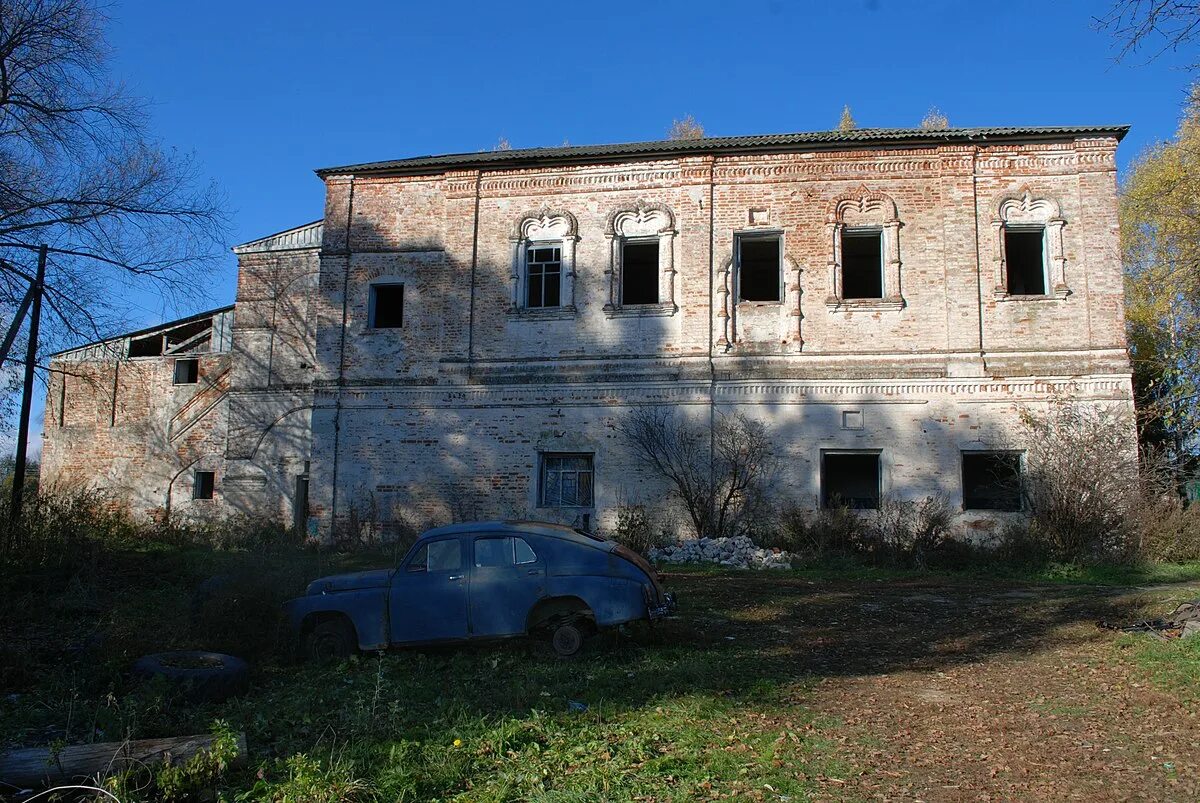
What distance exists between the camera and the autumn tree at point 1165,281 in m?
11.4

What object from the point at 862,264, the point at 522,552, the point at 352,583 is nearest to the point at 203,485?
the point at 352,583

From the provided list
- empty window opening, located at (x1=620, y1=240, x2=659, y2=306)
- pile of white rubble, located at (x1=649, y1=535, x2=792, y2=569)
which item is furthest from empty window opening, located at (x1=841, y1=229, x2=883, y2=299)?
pile of white rubble, located at (x1=649, y1=535, x2=792, y2=569)

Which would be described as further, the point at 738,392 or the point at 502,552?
the point at 738,392

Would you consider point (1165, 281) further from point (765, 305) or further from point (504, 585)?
point (504, 585)

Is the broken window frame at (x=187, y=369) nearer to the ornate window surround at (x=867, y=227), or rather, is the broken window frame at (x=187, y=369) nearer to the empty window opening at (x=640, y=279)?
the empty window opening at (x=640, y=279)

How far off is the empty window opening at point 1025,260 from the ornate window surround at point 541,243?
29.0 ft

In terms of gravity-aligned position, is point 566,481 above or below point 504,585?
above

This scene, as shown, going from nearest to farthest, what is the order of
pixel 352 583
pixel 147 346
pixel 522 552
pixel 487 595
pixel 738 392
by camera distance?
pixel 487 595 → pixel 522 552 → pixel 352 583 → pixel 738 392 → pixel 147 346

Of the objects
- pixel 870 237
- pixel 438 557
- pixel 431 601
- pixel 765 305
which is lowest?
pixel 431 601

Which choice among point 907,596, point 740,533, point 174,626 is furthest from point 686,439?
point 174,626

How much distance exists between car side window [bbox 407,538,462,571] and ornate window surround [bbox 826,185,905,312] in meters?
11.0

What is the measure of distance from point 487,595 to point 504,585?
196mm

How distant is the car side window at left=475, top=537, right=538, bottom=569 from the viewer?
874 centimetres

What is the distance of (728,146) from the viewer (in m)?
18.0
